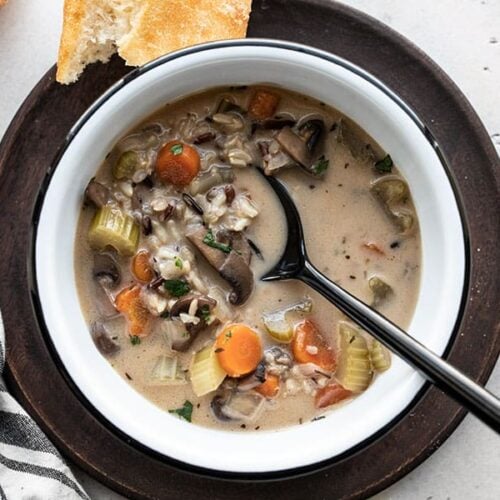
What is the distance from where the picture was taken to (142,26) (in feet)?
9.46

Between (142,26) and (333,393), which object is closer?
(142,26)

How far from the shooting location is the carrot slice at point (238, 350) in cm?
300

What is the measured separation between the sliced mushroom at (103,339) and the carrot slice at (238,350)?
0.34 metres

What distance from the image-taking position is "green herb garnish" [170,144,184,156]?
119 inches

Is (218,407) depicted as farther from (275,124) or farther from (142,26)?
(142,26)

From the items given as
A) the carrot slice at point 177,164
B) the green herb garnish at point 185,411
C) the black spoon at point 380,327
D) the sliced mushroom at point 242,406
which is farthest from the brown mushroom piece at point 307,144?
the green herb garnish at point 185,411

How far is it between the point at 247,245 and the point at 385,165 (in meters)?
0.50

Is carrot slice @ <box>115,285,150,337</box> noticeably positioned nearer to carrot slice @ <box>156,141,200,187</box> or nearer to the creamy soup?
the creamy soup

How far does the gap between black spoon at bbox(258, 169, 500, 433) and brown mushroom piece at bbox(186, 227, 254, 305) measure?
8 centimetres

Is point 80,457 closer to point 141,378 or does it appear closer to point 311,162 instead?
point 141,378

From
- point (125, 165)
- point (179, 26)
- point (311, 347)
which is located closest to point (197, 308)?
point (311, 347)

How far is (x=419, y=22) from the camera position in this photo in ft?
10.6

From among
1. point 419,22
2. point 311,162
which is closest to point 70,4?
point 311,162

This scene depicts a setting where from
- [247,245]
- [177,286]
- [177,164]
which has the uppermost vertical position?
[177,164]
